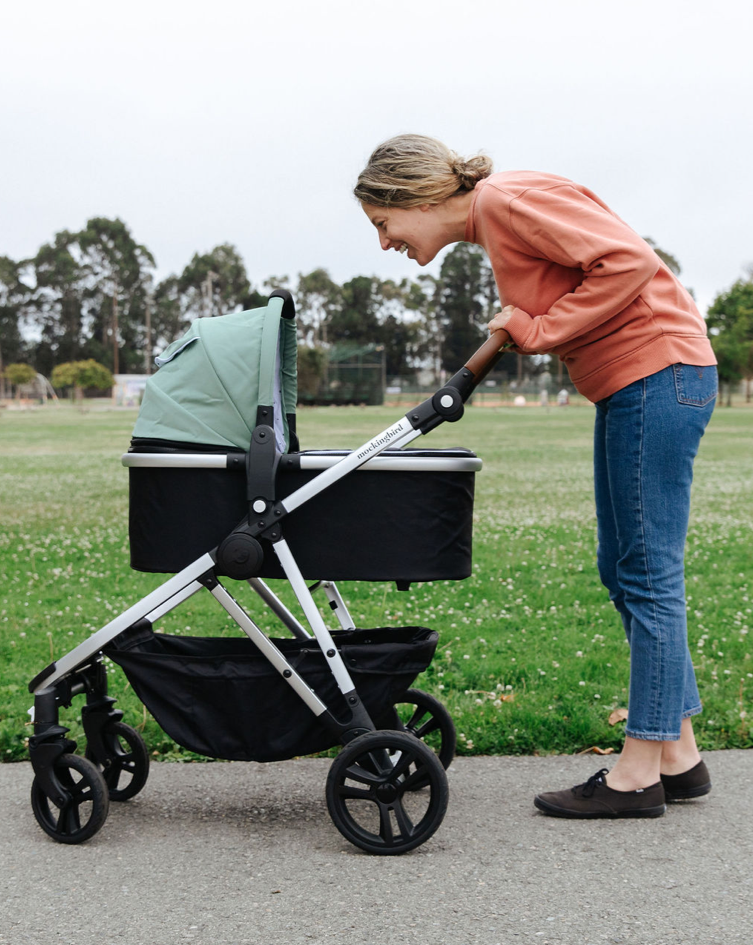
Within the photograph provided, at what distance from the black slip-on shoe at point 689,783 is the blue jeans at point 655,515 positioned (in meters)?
0.19

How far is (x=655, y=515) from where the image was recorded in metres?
3.02

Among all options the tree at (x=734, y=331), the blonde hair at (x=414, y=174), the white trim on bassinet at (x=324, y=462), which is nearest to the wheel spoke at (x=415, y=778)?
the white trim on bassinet at (x=324, y=462)

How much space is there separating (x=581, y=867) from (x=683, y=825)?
45 cm

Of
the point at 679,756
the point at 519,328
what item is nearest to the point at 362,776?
the point at 679,756

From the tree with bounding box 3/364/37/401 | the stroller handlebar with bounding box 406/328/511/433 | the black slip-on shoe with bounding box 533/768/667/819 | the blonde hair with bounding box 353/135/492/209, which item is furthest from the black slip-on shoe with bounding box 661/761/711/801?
the tree with bounding box 3/364/37/401

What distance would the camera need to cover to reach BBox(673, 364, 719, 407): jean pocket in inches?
117

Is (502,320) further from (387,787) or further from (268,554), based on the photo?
(387,787)

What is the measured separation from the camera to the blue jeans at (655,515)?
297cm

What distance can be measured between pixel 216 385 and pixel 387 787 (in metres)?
1.20

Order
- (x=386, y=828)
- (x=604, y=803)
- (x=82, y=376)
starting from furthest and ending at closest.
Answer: (x=82, y=376) < (x=604, y=803) < (x=386, y=828)

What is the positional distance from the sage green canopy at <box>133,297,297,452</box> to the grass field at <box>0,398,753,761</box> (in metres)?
1.37

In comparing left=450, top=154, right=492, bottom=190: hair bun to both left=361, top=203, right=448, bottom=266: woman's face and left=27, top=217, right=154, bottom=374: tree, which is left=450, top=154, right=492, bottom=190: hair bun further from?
left=27, top=217, right=154, bottom=374: tree

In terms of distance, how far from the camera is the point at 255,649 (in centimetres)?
335

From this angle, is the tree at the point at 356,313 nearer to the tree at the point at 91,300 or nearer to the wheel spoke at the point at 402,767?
the tree at the point at 91,300
